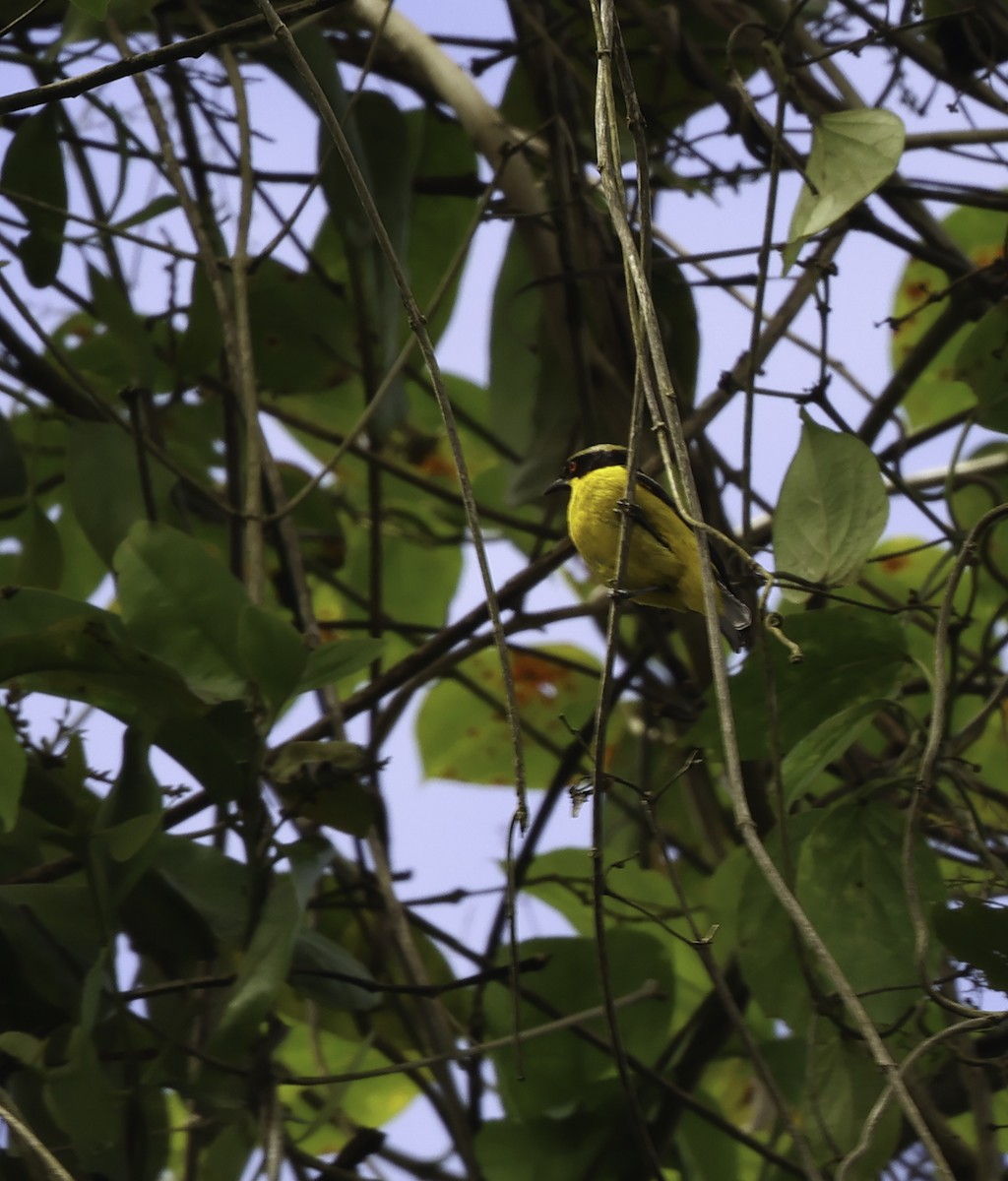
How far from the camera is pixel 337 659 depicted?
186 centimetres

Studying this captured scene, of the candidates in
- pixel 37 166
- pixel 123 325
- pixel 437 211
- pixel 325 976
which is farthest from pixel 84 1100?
pixel 437 211

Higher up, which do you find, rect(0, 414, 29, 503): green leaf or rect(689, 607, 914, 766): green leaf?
rect(0, 414, 29, 503): green leaf

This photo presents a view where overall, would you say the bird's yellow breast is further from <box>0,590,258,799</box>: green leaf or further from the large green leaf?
<box>0,590,258,799</box>: green leaf

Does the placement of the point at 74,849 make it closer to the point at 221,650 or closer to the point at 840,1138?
the point at 221,650

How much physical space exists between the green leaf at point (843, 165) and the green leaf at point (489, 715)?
154cm

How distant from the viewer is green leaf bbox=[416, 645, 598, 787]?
3.37 metres

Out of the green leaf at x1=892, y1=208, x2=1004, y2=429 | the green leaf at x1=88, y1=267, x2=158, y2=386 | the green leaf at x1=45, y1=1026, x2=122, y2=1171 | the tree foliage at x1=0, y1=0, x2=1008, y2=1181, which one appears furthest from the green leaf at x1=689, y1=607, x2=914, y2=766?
the green leaf at x1=892, y1=208, x2=1004, y2=429

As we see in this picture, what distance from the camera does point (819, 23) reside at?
10.5 ft

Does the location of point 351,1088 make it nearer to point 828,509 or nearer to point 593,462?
point 593,462

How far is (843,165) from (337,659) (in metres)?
0.90

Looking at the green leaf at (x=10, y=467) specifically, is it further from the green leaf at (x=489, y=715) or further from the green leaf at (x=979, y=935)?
the green leaf at (x=979, y=935)

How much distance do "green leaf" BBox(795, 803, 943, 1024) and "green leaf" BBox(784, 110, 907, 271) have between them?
740mm

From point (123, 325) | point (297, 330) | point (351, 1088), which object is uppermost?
point (297, 330)

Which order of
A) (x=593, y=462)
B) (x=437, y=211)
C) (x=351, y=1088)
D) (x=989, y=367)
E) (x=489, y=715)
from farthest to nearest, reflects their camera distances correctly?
(x=489, y=715) < (x=437, y=211) < (x=351, y=1088) < (x=593, y=462) < (x=989, y=367)
